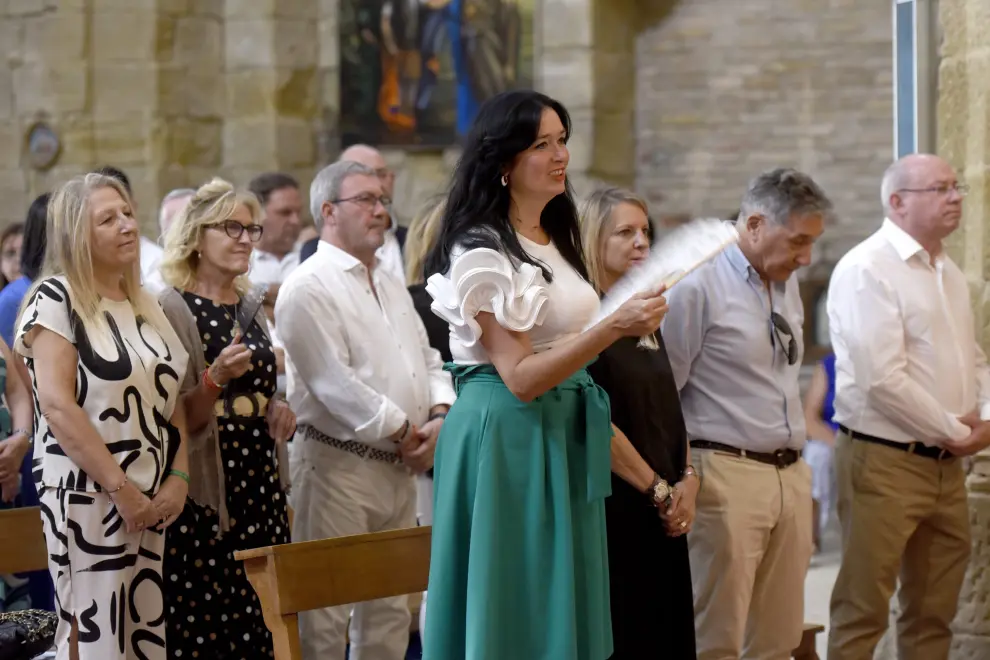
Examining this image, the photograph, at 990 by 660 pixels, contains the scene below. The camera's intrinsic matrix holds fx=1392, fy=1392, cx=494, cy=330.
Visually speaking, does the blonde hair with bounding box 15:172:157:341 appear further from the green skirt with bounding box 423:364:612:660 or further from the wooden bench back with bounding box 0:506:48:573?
the green skirt with bounding box 423:364:612:660

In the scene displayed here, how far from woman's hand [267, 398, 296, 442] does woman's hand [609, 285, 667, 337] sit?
1494 mm

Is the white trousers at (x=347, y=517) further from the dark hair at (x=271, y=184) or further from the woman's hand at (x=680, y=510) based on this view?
the dark hair at (x=271, y=184)

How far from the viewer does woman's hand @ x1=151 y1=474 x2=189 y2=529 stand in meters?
3.60

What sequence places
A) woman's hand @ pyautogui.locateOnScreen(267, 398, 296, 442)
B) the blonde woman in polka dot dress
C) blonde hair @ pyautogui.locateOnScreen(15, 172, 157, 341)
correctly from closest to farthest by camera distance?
1. blonde hair @ pyautogui.locateOnScreen(15, 172, 157, 341)
2. the blonde woman in polka dot dress
3. woman's hand @ pyautogui.locateOnScreen(267, 398, 296, 442)

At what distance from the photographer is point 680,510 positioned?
3566 millimetres

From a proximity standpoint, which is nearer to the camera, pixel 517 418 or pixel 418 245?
pixel 517 418

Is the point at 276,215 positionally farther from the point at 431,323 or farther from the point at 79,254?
the point at 79,254

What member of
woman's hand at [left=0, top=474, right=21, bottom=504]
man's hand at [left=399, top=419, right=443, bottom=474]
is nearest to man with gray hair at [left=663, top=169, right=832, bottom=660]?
man's hand at [left=399, top=419, right=443, bottom=474]

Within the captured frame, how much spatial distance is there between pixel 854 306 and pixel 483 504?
2078 mm

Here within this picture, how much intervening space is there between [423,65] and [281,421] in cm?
576

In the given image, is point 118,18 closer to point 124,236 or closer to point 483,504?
point 124,236

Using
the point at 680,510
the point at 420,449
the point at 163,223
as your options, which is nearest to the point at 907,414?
the point at 680,510

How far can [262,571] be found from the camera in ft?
10.5

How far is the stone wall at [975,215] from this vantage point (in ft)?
16.2
